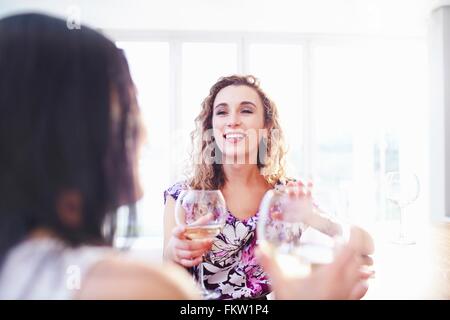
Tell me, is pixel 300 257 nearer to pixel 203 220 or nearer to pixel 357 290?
pixel 357 290

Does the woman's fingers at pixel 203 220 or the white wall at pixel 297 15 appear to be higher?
the white wall at pixel 297 15

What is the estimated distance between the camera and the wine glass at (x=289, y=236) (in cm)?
38

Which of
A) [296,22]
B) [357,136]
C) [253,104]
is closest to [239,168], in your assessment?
[253,104]

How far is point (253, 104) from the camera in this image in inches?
33.6

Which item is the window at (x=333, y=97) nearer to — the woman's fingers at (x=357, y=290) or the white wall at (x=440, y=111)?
the white wall at (x=440, y=111)

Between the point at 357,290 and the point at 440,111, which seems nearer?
the point at 357,290

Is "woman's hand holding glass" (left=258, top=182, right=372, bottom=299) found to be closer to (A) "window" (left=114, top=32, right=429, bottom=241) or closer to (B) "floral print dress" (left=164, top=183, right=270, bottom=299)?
(B) "floral print dress" (left=164, top=183, right=270, bottom=299)

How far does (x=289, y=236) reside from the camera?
409 millimetres

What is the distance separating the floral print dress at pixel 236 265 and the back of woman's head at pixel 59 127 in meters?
0.42

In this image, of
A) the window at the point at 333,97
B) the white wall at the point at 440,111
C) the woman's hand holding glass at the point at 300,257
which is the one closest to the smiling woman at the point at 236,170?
the woman's hand holding glass at the point at 300,257

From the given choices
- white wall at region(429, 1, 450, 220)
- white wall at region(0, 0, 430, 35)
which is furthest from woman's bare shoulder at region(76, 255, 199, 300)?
white wall at region(429, 1, 450, 220)

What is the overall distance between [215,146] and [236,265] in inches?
13.7

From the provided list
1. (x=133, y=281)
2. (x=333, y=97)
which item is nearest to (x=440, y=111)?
(x=333, y=97)

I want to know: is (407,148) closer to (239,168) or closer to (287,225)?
(239,168)
